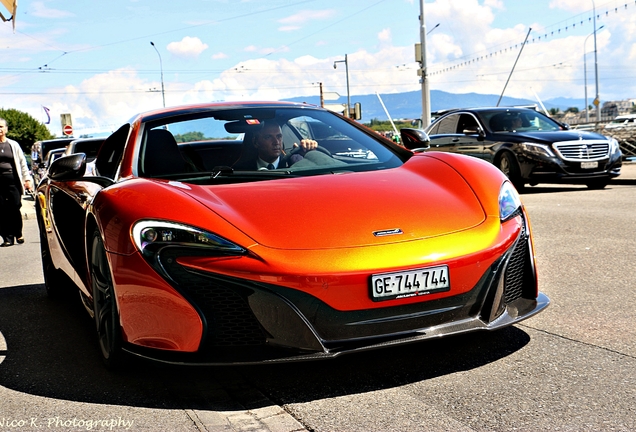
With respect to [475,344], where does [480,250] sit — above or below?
above

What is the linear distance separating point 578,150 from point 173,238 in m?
12.3

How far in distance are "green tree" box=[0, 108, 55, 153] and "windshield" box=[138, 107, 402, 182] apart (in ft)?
332

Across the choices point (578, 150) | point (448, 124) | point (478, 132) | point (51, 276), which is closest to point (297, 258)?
point (51, 276)

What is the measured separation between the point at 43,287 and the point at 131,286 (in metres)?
3.98

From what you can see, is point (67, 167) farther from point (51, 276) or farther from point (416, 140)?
point (416, 140)

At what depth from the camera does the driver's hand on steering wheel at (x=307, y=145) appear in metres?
4.91

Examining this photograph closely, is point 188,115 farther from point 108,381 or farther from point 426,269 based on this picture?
point 426,269

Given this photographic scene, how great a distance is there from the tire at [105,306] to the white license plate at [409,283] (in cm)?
A: 125

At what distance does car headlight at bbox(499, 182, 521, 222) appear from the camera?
3927 millimetres

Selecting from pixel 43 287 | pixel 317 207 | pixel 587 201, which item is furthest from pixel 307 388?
pixel 587 201

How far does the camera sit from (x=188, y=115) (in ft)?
16.7

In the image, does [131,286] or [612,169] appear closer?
[131,286]

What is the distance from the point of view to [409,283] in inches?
134

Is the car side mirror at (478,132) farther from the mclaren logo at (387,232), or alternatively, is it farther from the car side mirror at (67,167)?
the mclaren logo at (387,232)
